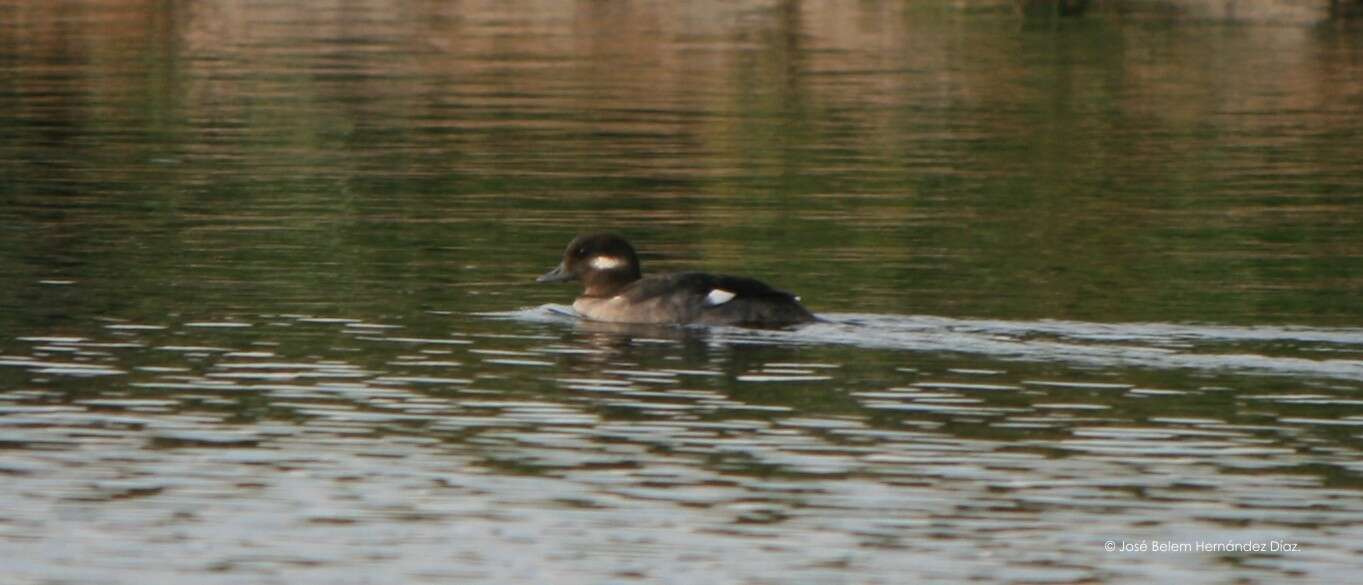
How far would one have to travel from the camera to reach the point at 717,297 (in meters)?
19.8

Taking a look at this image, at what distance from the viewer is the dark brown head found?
830 inches

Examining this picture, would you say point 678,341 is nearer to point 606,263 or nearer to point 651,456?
point 606,263

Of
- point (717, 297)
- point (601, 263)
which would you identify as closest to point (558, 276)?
point (601, 263)

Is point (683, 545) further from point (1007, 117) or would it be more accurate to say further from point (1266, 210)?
point (1007, 117)

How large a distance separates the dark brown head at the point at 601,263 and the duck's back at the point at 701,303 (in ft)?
1.30

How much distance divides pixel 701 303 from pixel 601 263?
1.47 metres

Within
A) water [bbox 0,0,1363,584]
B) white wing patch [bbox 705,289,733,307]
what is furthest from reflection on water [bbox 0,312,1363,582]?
white wing patch [bbox 705,289,733,307]

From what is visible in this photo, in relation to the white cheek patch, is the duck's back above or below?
below

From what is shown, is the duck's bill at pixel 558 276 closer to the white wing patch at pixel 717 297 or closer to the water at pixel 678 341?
the water at pixel 678 341

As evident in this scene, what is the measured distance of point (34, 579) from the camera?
12.0 metres

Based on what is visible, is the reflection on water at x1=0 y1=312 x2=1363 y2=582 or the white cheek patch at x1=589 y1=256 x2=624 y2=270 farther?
the white cheek patch at x1=589 y1=256 x2=624 y2=270

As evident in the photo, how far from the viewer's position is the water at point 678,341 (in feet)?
42.5

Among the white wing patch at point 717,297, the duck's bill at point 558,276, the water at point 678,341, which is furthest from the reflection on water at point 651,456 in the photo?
the duck's bill at point 558,276

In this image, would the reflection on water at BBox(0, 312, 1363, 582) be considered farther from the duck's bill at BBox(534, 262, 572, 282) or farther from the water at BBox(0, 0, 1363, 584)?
the duck's bill at BBox(534, 262, 572, 282)
